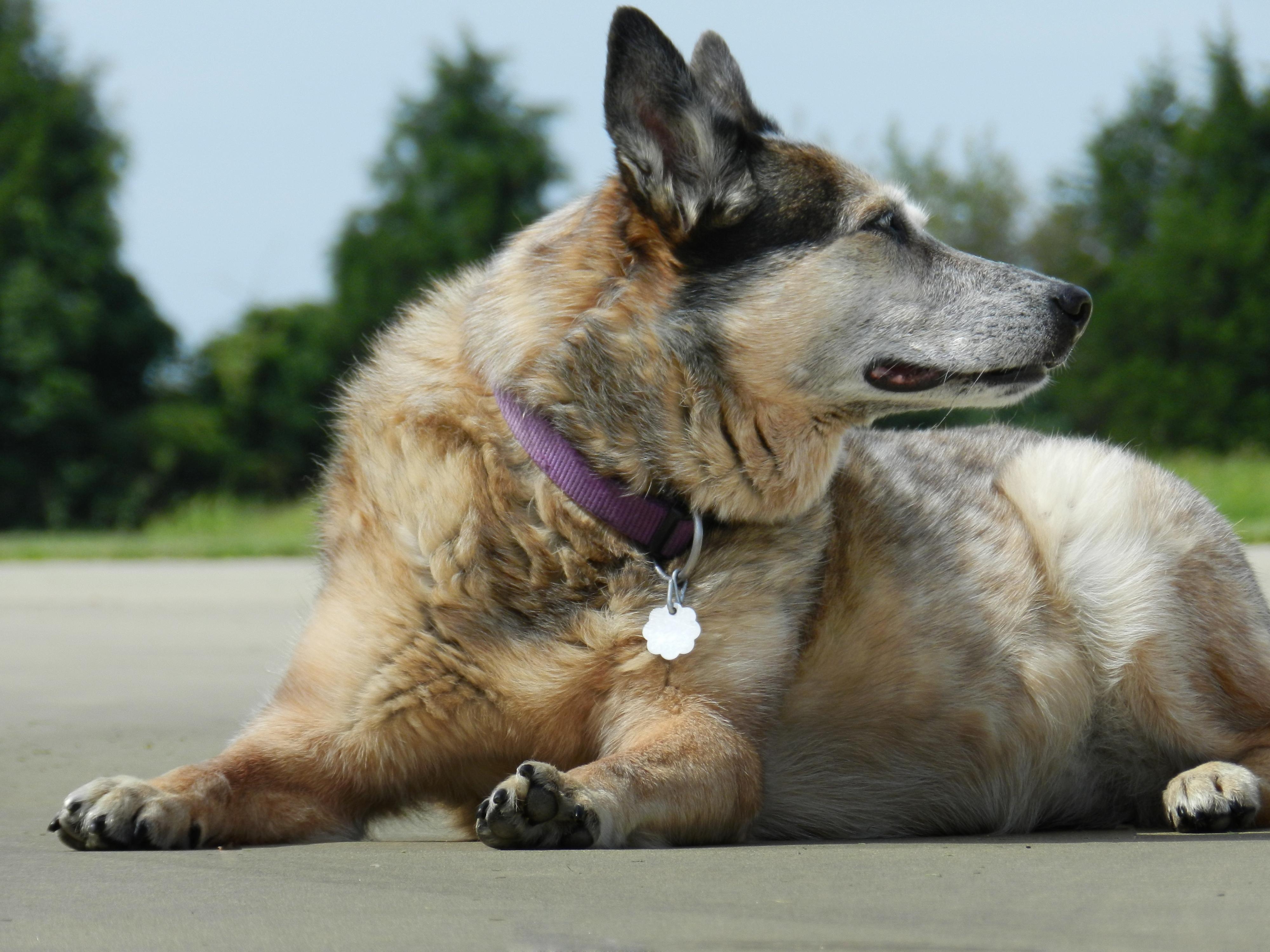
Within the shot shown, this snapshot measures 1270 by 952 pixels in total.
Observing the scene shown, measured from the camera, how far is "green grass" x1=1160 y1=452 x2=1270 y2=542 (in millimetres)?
15344

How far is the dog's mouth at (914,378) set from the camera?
410 cm

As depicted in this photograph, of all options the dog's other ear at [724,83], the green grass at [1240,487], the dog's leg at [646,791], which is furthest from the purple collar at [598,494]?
the green grass at [1240,487]

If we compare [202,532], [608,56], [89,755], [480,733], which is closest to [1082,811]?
[480,733]

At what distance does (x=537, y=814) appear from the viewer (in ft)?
10.2

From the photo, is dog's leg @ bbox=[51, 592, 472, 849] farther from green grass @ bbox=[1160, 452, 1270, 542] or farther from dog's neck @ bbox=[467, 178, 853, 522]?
green grass @ bbox=[1160, 452, 1270, 542]

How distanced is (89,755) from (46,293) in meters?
24.9

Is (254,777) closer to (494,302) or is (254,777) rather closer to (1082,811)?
(494,302)

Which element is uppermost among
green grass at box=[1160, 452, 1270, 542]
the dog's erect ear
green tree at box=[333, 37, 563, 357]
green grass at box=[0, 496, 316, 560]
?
the dog's erect ear

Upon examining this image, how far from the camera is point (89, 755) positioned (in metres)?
4.89

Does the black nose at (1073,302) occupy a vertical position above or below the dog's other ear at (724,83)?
below

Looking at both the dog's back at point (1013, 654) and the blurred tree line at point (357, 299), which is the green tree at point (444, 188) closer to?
the blurred tree line at point (357, 299)

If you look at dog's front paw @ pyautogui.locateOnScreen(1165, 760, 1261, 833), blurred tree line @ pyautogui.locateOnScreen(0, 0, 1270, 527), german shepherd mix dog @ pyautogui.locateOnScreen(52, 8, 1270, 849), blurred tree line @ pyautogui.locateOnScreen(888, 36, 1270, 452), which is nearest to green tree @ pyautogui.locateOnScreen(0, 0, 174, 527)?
blurred tree line @ pyautogui.locateOnScreen(0, 0, 1270, 527)

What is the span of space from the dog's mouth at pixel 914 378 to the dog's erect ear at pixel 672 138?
57 centimetres

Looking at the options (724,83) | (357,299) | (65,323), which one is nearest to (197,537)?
(65,323)
